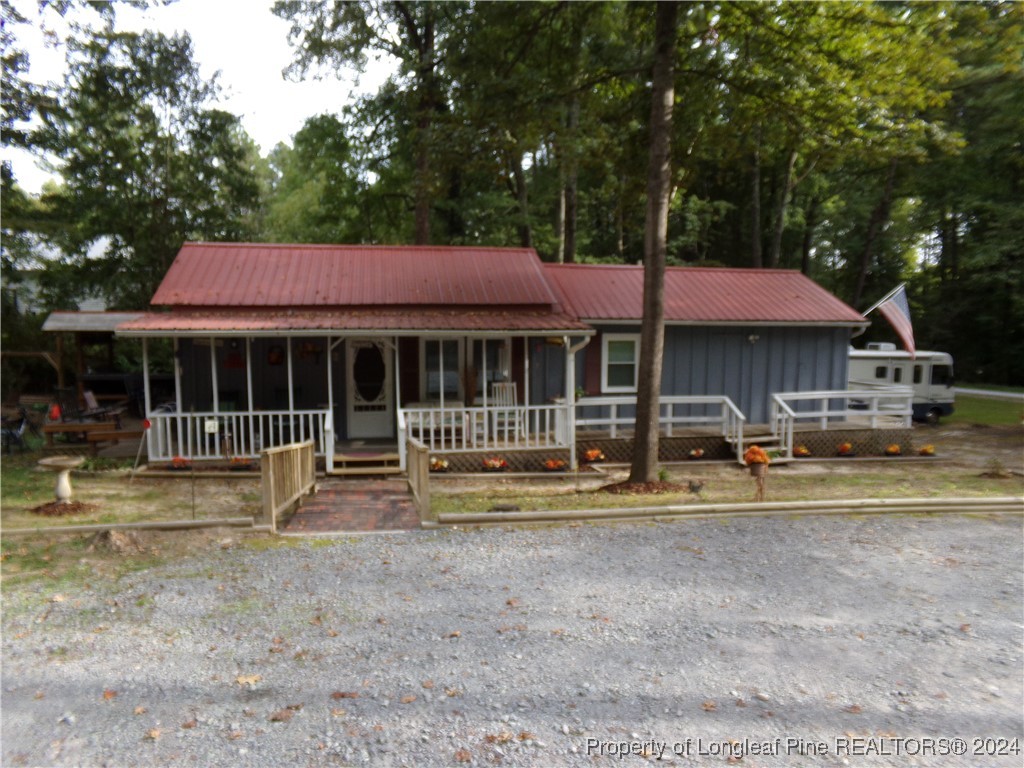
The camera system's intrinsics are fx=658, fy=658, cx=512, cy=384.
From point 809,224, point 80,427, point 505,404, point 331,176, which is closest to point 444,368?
point 505,404

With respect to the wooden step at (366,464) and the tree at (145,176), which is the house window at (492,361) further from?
the tree at (145,176)

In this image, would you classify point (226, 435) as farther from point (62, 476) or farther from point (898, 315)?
point (898, 315)

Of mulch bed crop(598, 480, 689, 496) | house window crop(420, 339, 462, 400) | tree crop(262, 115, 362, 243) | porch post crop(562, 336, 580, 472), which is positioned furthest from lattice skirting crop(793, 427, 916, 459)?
tree crop(262, 115, 362, 243)

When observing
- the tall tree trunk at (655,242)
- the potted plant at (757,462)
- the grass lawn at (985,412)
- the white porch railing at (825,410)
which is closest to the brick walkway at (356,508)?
the tall tree trunk at (655,242)

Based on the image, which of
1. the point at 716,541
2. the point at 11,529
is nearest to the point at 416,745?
the point at 716,541

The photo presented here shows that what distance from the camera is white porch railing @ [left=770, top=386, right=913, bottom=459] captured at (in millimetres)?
13984

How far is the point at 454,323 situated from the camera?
12227mm

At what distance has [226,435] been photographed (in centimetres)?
1159

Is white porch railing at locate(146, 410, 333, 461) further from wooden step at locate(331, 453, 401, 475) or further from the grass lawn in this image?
the grass lawn

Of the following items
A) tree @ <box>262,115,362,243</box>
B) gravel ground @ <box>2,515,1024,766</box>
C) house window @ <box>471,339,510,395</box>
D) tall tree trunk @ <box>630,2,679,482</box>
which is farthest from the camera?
tree @ <box>262,115,362,243</box>

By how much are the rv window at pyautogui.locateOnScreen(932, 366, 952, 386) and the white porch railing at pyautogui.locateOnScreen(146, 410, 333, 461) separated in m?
18.4

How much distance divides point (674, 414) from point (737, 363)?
1.93 meters

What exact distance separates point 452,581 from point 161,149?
23807 mm

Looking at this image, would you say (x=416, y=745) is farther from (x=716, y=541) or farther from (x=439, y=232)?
(x=439, y=232)
